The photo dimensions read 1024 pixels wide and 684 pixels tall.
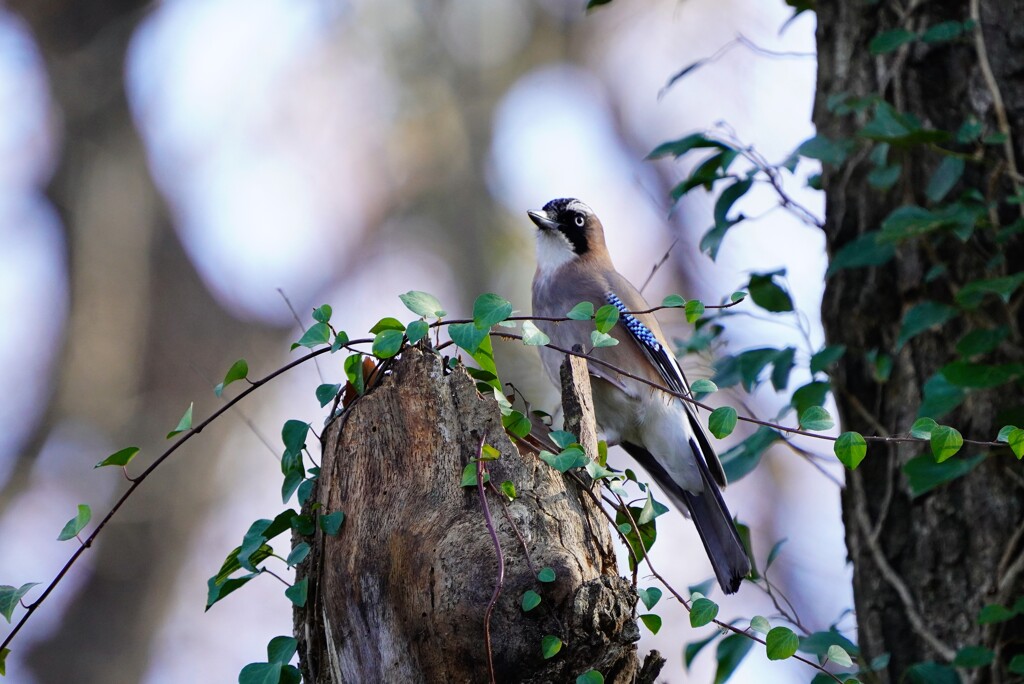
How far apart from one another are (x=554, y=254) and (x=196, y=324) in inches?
135

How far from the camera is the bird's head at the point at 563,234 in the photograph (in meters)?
4.14

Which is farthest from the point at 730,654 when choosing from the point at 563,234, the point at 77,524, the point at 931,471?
the point at 563,234

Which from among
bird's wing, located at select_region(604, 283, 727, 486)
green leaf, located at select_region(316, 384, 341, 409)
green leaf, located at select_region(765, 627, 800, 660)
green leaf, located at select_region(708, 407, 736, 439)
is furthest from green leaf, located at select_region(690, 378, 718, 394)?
bird's wing, located at select_region(604, 283, 727, 486)

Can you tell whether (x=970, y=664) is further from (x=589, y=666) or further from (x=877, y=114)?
(x=877, y=114)

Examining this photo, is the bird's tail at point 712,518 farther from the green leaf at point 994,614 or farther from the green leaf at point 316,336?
the green leaf at point 316,336

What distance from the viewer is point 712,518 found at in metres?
3.49

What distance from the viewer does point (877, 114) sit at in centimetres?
299

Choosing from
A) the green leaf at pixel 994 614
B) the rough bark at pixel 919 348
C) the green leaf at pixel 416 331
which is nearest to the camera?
the green leaf at pixel 416 331

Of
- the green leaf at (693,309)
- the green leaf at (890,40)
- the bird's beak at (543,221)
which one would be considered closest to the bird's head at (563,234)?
the bird's beak at (543,221)

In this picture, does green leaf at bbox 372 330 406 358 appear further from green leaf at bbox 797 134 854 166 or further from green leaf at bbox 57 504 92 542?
green leaf at bbox 797 134 854 166

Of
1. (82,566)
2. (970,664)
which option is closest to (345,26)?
(82,566)

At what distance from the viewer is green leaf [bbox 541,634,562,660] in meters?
1.76

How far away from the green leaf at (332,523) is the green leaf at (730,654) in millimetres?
1363

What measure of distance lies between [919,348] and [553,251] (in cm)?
152
